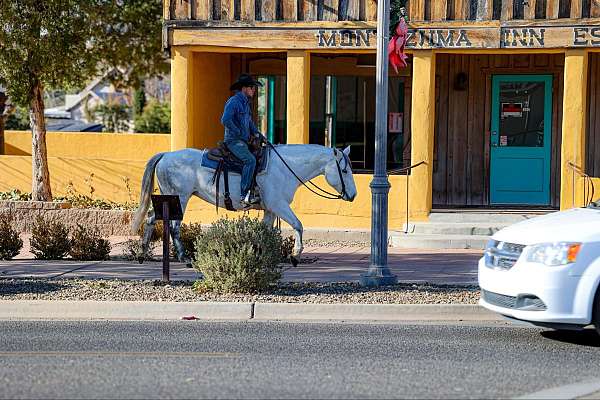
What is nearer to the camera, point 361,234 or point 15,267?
point 15,267

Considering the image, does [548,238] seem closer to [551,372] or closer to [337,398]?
[551,372]

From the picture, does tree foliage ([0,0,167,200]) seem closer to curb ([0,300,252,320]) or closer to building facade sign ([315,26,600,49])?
building facade sign ([315,26,600,49])

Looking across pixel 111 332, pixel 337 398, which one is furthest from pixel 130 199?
pixel 337 398

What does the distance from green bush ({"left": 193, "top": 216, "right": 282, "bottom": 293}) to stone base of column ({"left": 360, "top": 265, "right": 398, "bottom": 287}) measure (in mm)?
1175

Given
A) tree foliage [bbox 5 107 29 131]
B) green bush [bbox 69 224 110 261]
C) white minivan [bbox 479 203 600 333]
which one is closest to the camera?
white minivan [bbox 479 203 600 333]

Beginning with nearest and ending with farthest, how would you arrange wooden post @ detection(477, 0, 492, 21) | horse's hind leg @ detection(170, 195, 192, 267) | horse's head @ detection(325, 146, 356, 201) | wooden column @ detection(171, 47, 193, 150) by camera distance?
horse's head @ detection(325, 146, 356, 201), horse's hind leg @ detection(170, 195, 192, 267), wooden post @ detection(477, 0, 492, 21), wooden column @ detection(171, 47, 193, 150)

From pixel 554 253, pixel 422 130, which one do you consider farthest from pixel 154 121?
pixel 554 253

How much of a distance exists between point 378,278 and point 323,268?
2145 millimetres

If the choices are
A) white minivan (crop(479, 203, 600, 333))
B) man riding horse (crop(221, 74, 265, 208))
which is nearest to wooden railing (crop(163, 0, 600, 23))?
man riding horse (crop(221, 74, 265, 208))

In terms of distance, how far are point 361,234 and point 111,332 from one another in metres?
8.45

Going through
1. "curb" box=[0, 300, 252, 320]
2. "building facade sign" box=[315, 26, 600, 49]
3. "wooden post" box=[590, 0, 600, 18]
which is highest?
"wooden post" box=[590, 0, 600, 18]

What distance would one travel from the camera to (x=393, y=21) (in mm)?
18891

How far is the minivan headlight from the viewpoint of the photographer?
10.2 meters

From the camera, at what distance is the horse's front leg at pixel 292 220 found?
49.9 ft
